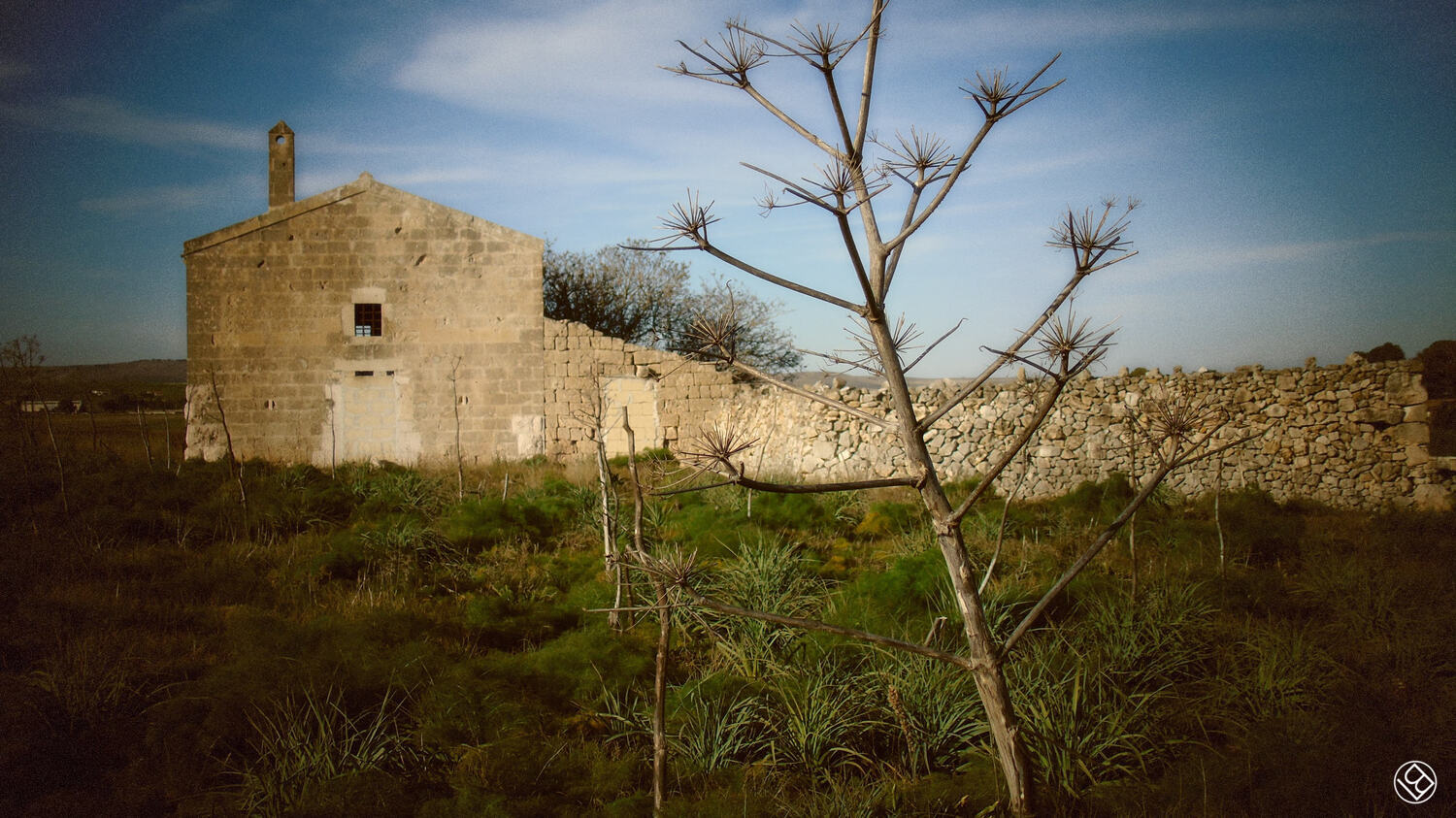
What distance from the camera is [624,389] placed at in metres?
15.5

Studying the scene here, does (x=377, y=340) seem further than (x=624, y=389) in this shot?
No

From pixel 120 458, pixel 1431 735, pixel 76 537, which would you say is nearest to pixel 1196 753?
pixel 1431 735

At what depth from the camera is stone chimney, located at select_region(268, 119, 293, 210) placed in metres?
15.5

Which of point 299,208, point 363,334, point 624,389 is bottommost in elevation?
point 624,389

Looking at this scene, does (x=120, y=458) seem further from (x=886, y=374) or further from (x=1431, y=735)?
(x=1431, y=735)

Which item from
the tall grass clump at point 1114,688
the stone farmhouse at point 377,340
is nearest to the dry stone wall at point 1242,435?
the stone farmhouse at point 377,340

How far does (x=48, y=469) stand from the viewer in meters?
9.93

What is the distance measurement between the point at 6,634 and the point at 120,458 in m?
8.03

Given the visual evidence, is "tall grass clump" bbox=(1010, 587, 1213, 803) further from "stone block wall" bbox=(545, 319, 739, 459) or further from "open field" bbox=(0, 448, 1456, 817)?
"stone block wall" bbox=(545, 319, 739, 459)

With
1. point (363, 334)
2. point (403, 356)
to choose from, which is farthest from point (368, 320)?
point (403, 356)

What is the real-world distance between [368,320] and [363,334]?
313 mm

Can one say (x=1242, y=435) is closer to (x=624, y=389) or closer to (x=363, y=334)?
(x=624, y=389)

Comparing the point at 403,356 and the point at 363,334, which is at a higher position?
the point at 363,334

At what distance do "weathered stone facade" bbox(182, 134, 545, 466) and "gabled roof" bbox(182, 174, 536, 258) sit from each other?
0.09ft
